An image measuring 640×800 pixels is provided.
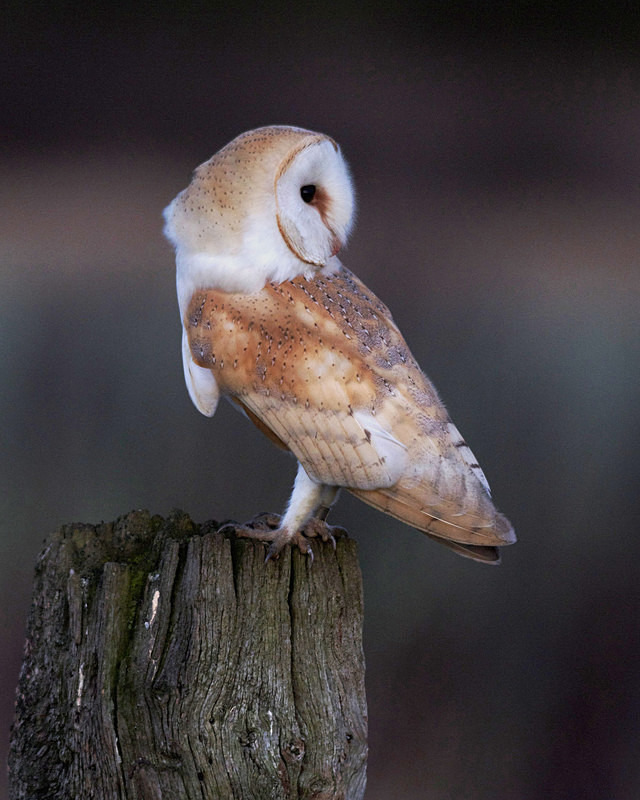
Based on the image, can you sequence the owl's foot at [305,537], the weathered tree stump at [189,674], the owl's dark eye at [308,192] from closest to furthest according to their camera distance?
the weathered tree stump at [189,674] < the owl's foot at [305,537] < the owl's dark eye at [308,192]

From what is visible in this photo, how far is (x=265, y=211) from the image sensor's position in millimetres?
1354

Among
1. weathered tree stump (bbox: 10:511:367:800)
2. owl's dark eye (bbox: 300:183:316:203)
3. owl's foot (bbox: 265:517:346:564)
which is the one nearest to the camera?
weathered tree stump (bbox: 10:511:367:800)

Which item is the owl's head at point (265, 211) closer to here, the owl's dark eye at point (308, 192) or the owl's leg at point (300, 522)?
the owl's dark eye at point (308, 192)

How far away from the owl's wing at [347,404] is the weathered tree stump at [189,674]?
0.43ft

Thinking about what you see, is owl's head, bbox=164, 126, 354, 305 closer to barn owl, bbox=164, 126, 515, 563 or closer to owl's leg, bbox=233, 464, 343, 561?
barn owl, bbox=164, 126, 515, 563

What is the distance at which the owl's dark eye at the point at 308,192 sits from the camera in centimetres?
140

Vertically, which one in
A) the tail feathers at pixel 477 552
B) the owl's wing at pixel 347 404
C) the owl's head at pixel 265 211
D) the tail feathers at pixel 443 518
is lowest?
the tail feathers at pixel 477 552

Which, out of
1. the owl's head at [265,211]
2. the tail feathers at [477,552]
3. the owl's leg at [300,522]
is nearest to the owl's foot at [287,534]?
the owl's leg at [300,522]

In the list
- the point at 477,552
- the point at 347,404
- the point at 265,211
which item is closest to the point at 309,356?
the point at 347,404

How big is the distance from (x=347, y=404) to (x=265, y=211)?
32cm

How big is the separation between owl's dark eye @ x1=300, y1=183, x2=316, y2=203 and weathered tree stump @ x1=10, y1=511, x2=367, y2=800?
0.54 m

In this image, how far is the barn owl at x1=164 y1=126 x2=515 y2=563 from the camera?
4.29 ft

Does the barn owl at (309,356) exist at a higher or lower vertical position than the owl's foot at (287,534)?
higher

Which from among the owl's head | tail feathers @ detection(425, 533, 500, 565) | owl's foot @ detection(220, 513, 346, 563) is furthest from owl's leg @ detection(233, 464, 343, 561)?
the owl's head
